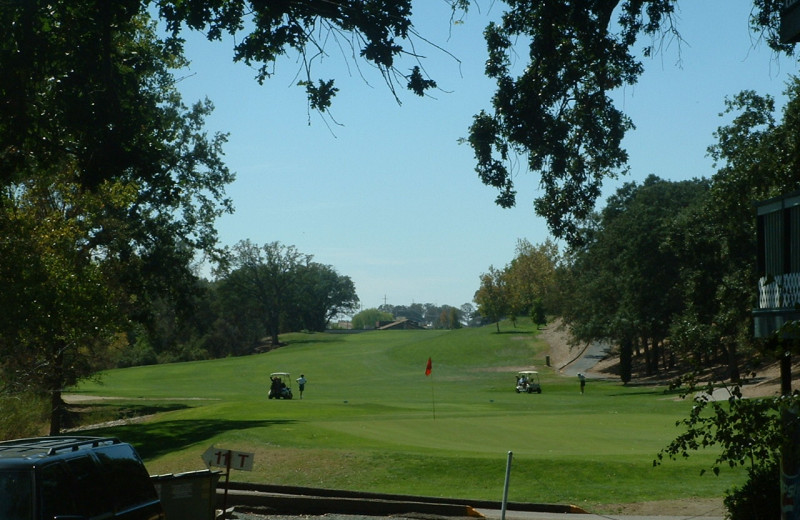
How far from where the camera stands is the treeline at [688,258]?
40.4 meters

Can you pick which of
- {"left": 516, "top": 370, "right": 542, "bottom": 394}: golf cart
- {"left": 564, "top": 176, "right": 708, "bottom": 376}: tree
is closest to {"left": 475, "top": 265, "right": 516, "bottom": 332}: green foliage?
{"left": 564, "top": 176, "right": 708, "bottom": 376}: tree

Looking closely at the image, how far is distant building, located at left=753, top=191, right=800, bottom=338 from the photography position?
15938mm

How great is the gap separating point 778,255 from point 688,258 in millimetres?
43716

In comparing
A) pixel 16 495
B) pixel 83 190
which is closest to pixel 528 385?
pixel 83 190

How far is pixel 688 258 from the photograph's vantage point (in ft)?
194

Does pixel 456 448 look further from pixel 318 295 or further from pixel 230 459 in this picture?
pixel 318 295

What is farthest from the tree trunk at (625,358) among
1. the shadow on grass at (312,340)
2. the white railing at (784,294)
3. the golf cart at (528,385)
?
the shadow on grass at (312,340)

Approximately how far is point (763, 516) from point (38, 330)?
17.2 metres

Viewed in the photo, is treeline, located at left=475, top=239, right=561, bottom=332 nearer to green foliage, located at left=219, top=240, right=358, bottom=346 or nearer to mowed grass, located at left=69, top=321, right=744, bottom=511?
green foliage, located at left=219, top=240, right=358, bottom=346

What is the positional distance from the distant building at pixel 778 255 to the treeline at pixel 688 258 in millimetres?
3414

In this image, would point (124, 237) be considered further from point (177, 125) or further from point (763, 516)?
point (763, 516)

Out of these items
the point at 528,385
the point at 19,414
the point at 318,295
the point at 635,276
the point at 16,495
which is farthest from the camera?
the point at 318,295

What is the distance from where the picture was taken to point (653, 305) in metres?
68.2

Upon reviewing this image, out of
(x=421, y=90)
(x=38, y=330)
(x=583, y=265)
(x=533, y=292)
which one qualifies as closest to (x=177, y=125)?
(x=38, y=330)
